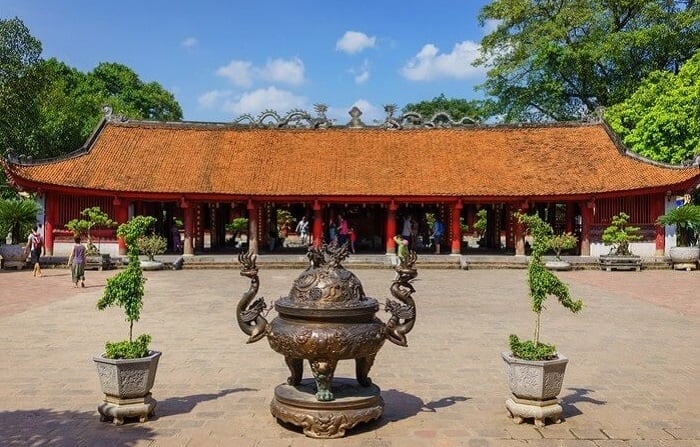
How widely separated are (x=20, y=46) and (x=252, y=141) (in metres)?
15.6

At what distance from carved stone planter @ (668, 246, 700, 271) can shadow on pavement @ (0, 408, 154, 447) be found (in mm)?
22087

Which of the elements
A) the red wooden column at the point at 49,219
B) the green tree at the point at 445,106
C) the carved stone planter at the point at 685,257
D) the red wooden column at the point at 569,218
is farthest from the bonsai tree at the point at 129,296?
the green tree at the point at 445,106

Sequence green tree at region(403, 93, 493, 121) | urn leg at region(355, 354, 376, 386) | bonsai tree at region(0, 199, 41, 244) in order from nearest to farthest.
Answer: urn leg at region(355, 354, 376, 386)
bonsai tree at region(0, 199, 41, 244)
green tree at region(403, 93, 493, 121)

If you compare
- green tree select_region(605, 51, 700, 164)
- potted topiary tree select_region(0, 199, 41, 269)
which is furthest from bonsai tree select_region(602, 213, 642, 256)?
potted topiary tree select_region(0, 199, 41, 269)

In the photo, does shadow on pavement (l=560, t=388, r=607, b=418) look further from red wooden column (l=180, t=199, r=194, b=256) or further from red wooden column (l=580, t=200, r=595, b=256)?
red wooden column (l=180, t=199, r=194, b=256)

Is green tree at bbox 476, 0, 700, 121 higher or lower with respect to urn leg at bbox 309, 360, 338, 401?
higher

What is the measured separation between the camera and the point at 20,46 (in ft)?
112

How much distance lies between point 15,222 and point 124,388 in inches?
778

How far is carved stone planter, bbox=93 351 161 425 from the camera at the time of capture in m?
6.12

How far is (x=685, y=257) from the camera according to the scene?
22969 mm

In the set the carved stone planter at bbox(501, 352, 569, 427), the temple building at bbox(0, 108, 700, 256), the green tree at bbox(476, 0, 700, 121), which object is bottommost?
the carved stone planter at bbox(501, 352, 569, 427)

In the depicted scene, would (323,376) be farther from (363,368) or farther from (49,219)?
(49,219)

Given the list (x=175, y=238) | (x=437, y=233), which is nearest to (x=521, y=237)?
(x=437, y=233)

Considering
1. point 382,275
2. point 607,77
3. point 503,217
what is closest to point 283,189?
point 382,275
